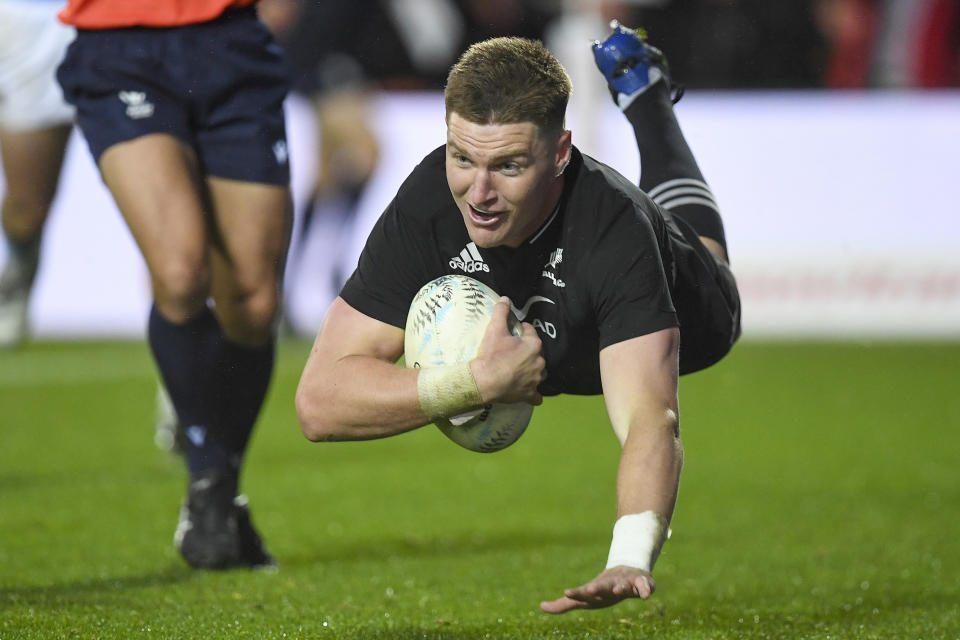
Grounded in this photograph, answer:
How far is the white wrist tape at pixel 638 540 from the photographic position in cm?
332

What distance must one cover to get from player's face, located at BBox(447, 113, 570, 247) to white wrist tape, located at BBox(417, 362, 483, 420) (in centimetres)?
41

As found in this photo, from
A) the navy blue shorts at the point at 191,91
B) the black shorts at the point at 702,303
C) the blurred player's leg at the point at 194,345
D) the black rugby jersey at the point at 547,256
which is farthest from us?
the navy blue shorts at the point at 191,91

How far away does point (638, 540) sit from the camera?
3363mm

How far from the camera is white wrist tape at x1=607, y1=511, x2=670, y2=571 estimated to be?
332cm

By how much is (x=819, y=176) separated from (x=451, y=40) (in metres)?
4.38

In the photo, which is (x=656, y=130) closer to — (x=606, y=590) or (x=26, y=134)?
(x=606, y=590)

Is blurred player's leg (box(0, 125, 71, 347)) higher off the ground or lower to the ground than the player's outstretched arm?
lower

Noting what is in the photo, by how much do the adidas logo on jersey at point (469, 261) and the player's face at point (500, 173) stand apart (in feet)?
0.45

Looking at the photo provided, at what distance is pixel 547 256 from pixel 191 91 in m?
1.71

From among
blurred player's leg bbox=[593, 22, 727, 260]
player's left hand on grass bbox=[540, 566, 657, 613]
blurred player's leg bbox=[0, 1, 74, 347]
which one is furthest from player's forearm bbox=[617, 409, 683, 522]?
blurred player's leg bbox=[0, 1, 74, 347]

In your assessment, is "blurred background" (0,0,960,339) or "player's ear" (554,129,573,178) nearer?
"player's ear" (554,129,573,178)

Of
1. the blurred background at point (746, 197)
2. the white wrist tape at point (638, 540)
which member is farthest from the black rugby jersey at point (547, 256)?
the blurred background at point (746, 197)

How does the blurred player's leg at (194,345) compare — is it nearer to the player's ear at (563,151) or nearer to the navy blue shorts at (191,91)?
the navy blue shorts at (191,91)

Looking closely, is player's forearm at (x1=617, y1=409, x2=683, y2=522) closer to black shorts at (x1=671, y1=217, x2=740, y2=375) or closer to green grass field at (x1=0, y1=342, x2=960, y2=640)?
green grass field at (x1=0, y1=342, x2=960, y2=640)
